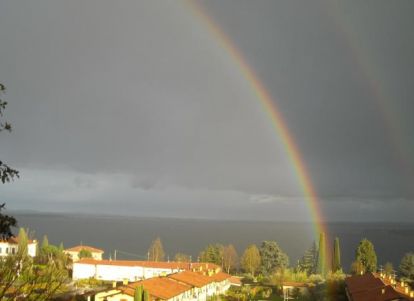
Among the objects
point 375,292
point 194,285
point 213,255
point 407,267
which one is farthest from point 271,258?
point 375,292

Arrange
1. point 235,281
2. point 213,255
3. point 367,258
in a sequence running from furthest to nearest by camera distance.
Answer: point 213,255
point 367,258
point 235,281

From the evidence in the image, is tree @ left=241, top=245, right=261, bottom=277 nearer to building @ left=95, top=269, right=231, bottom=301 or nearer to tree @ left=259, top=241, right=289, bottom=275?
tree @ left=259, top=241, right=289, bottom=275

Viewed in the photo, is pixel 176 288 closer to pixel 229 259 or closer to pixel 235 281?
pixel 235 281

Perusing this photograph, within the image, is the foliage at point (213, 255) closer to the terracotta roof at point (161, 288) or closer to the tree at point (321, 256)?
the tree at point (321, 256)

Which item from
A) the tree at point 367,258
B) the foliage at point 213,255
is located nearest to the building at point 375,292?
the tree at point 367,258

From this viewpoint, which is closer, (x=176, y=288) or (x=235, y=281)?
(x=176, y=288)

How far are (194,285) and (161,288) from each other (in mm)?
3903

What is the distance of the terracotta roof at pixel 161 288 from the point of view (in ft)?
87.4

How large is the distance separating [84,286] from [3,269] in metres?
34.1

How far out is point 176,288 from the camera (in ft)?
95.8

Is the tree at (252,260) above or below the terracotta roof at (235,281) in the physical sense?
above

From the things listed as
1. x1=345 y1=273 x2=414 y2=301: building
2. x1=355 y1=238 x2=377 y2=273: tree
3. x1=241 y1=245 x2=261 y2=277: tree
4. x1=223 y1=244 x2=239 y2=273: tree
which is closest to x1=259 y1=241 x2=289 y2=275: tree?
x1=241 y1=245 x2=261 y2=277: tree

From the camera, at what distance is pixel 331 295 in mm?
32094

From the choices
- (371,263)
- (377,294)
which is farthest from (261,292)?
(371,263)
